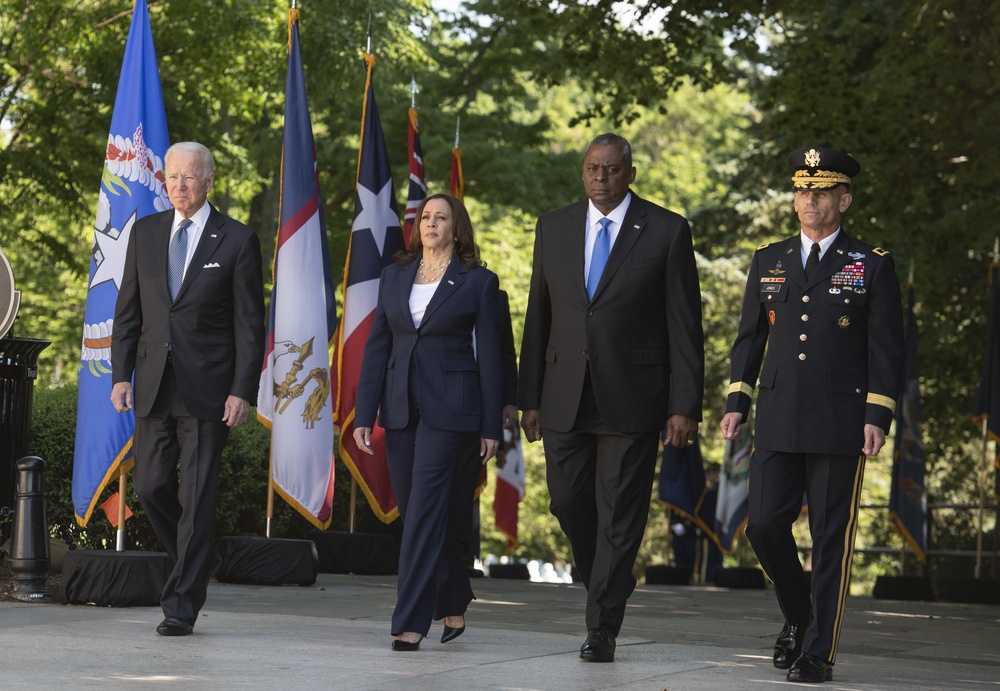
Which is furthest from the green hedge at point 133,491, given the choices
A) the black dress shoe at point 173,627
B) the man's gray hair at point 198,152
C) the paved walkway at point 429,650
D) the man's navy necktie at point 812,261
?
the man's navy necktie at point 812,261

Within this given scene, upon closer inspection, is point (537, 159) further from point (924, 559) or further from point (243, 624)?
point (243, 624)

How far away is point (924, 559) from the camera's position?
18.0 metres

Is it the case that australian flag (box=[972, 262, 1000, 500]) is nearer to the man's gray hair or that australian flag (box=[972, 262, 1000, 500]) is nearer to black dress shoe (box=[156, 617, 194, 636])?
the man's gray hair

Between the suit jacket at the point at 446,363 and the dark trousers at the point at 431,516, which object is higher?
the suit jacket at the point at 446,363

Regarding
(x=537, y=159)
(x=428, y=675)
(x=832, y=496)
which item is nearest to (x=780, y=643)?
(x=832, y=496)

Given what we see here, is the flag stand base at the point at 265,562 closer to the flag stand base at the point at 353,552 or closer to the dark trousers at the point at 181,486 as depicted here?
the flag stand base at the point at 353,552

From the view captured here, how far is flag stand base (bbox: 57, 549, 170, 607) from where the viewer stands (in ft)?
27.4

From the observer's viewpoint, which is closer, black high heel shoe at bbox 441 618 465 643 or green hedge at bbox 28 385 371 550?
black high heel shoe at bbox 441 618 465 643

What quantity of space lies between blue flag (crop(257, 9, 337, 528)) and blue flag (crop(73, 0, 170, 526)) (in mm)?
1686

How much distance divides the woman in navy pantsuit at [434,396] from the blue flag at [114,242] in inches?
114

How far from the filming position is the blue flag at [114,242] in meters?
9.21

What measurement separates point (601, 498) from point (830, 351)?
3.94 feet

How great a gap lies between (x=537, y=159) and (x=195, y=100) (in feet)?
25.9

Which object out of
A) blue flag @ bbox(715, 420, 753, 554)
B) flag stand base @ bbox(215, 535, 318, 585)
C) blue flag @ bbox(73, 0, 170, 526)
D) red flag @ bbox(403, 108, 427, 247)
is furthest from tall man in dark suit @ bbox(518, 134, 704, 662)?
blue flag @ bbox(715, 420, 753, 554)
